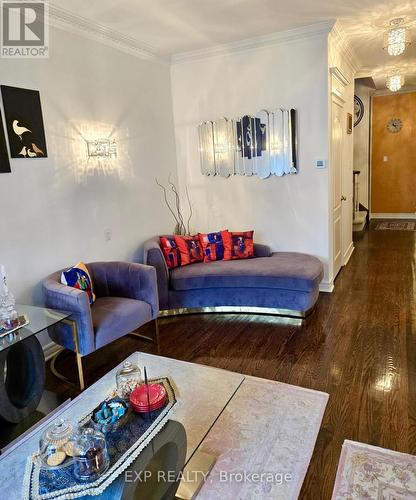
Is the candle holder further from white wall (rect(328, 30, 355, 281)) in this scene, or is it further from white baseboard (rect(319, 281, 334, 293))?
white wall (rect(328, 30, 355, 281))

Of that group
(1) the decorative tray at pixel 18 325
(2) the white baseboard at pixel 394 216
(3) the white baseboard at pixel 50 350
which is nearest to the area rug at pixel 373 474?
(1) the decorative tray at pixel 18 325

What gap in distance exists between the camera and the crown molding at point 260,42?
375 centimetres

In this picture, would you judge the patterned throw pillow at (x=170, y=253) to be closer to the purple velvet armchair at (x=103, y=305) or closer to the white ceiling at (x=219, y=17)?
the purple velvet armchair at (x=103, y=305)

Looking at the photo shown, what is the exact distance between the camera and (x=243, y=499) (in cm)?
169

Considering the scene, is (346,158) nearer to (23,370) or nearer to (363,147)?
(363,147)

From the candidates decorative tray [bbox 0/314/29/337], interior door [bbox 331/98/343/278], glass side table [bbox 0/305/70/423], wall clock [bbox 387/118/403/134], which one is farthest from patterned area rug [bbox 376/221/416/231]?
decorative tray [bbox 0/314/29/337]

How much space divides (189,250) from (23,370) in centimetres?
206

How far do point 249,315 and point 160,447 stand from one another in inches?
87.9

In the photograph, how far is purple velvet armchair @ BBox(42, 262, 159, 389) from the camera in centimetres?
260

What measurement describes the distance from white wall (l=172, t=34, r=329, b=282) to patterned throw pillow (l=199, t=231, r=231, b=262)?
1.90 ft

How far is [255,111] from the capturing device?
4277mm

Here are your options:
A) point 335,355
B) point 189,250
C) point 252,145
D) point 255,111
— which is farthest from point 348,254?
point 335,355

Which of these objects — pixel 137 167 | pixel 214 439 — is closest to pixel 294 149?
pixel 137 167

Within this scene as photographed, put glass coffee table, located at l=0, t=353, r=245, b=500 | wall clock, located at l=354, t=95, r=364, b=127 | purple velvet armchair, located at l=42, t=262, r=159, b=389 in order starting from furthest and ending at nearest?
wall clock, located at l=354, t=95, r=364, b=127, purple velvet armchair, located at l=42, t=262, r=159, b=389, glass coffee table, located at l=0, t=353, r=245, b=500
